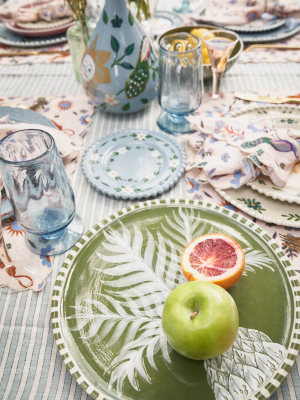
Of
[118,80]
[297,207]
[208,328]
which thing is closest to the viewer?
[208,328]

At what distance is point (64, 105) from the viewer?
3.25 ft

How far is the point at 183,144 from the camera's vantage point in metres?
0.84

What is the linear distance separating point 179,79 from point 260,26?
63cm

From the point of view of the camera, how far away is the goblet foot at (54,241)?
626 mm

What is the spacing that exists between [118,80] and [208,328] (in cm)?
64

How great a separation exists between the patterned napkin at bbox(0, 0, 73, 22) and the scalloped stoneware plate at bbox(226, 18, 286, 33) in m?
0.63

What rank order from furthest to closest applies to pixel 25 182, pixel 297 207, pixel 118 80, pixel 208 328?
pixel 118 80
pixel 297 207
pixel 25 182
pixel 208 328

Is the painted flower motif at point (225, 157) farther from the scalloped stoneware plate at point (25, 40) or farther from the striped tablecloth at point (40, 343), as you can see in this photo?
the scalloped stoneware plate at point (25, 40)

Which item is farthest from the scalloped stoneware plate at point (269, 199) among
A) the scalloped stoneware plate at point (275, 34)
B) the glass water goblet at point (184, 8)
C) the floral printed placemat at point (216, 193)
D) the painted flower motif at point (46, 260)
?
the glass water goblet at point (184, 8)

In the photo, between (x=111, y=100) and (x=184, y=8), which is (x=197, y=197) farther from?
(x=184, y=8)

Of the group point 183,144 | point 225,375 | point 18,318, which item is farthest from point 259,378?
point 183,144

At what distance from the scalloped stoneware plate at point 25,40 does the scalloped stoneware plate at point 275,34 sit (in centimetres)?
68

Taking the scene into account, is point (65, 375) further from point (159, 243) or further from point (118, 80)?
point (118, 80)

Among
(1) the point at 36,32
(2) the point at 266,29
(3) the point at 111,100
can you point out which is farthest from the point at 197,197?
(1) the point at 36,32
